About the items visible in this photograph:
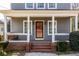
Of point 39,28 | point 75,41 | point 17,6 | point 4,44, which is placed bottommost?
point 4,44

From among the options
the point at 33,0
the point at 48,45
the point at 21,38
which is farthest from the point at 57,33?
the point at 33,0

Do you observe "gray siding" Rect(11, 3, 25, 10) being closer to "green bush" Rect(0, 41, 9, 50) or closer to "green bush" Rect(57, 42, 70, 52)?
"green bush" Rect(0, 41, 9, 50)

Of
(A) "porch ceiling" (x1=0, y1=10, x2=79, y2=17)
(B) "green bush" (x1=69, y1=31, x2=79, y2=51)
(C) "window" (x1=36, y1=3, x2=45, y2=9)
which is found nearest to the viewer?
(B) "green bush" (x1=69, y1=31, x2=79, y2=51)

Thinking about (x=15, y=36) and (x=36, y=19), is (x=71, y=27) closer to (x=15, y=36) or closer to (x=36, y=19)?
(x=36, y=19)

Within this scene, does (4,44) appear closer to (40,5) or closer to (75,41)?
(75,41)

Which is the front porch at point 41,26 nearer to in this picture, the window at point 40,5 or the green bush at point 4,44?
the window at point 40,5

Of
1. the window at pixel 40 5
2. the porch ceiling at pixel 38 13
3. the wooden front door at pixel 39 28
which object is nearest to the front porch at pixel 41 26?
the wooden front door at pixel 39 28

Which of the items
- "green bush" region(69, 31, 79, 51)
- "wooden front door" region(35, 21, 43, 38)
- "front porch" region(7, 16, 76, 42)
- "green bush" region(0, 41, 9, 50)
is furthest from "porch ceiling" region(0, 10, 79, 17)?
"wooden front door" region(35, 21, 43, 38)

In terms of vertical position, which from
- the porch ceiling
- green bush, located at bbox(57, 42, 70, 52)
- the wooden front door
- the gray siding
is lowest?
green bush, located at bbox(57, 42, 70, 52)

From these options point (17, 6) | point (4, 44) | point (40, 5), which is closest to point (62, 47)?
point (4, 44)

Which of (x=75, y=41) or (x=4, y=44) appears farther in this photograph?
(x=4, y=44)

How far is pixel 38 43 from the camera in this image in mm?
14211

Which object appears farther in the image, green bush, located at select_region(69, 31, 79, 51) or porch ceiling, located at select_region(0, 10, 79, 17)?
porch ceiling, located at select_region(0, 10, 79, 17)

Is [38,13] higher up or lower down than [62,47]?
higher up
